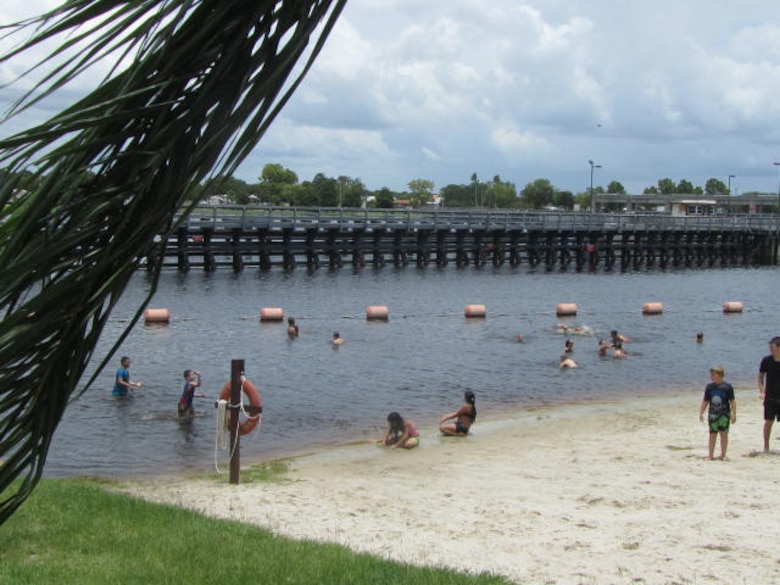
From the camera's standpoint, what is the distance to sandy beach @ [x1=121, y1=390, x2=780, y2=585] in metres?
8.92

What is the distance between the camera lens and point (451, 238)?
72.2 meters

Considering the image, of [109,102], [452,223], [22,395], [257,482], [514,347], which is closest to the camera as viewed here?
[109,102]

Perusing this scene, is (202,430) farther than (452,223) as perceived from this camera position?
No

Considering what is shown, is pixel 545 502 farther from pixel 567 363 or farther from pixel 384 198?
pixel 384 198

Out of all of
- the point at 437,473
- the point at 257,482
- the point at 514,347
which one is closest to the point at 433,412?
the point at 437,473

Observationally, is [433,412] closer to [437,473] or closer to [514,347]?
[437,473]

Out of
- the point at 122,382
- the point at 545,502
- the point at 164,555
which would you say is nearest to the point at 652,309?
the point at 122,382

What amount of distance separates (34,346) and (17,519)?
686 cm

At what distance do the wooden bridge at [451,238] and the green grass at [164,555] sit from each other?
4627 centimetres

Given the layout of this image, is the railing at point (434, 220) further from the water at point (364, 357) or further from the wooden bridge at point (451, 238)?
the water at point (364, 357)

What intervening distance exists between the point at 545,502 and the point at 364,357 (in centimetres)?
1735

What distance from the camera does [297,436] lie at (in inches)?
717

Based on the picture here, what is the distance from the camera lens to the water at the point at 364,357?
18.0m

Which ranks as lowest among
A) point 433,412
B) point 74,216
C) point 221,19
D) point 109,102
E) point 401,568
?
point 433,412
